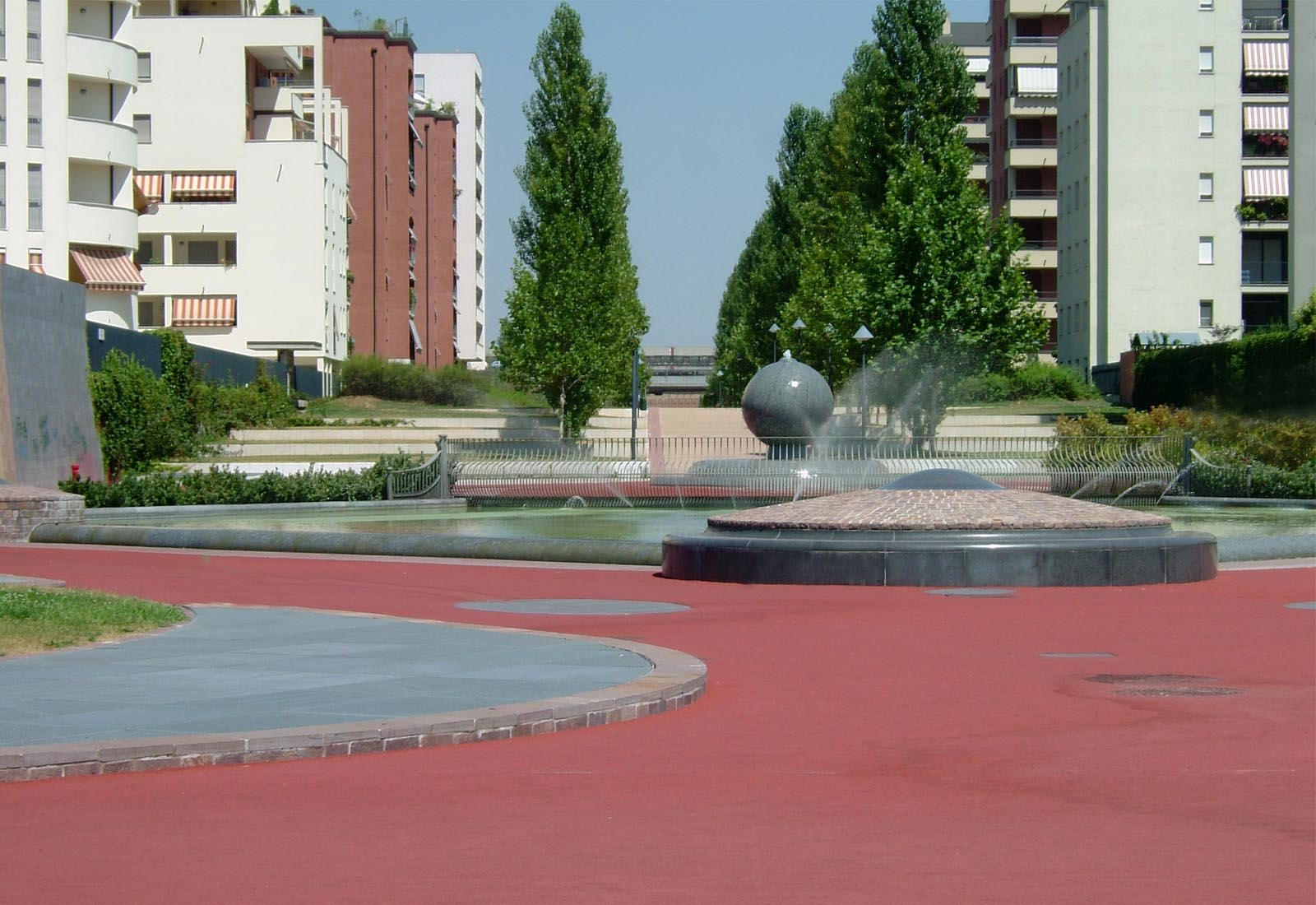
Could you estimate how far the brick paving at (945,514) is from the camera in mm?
16719

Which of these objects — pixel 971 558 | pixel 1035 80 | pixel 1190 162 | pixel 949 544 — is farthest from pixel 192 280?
pixel 971 558

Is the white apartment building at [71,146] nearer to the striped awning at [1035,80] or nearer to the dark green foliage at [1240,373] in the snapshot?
the dark green foliage at [1240,373]

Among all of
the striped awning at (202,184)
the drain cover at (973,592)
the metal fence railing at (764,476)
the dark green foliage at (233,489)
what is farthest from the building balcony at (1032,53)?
the drain cover at (973,592)

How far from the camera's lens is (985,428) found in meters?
55.6

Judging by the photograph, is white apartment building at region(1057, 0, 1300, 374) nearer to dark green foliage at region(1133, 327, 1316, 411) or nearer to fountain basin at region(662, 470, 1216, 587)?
dark green foliage at region(1133, 327, 1316, 411)

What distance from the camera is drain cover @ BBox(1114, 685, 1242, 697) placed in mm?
9570

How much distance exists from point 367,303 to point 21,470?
180ft

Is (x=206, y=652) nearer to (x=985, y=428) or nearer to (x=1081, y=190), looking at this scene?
(x=985, y=428)

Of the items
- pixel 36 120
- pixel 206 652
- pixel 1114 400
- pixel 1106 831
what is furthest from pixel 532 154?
pixel 1106 831

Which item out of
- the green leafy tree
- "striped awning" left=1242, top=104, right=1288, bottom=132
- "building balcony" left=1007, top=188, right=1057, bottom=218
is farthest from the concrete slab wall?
"building balcony" left=1007, top=188, right=1057, bottom=218

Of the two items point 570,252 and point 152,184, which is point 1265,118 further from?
point 152,184

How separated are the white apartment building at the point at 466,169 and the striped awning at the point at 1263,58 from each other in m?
59.3

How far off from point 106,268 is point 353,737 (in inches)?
2057

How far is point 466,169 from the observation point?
391ft
